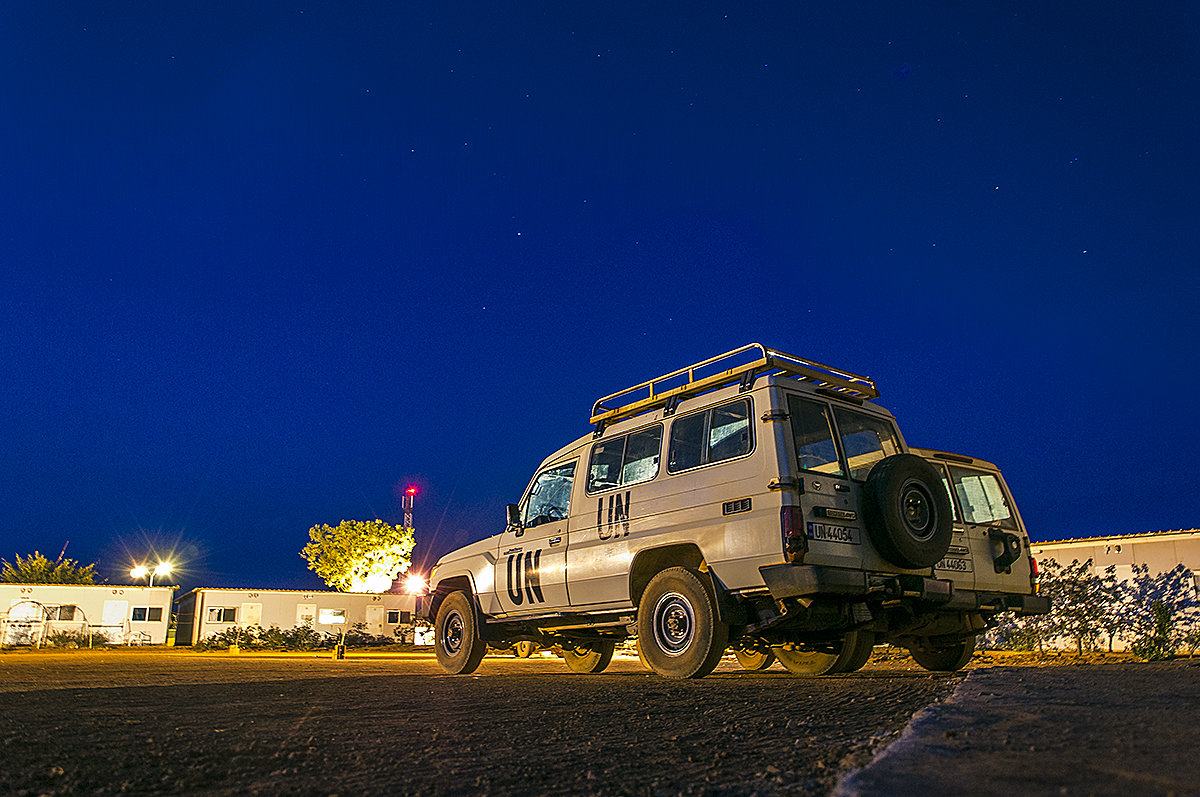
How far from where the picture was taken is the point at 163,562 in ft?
165

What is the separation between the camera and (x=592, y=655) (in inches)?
437

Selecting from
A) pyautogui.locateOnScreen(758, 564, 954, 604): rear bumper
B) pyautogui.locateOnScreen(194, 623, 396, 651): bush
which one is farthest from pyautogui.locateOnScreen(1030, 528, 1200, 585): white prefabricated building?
pyautogui.locateOnScreen(194, 623, 396, 651): bush

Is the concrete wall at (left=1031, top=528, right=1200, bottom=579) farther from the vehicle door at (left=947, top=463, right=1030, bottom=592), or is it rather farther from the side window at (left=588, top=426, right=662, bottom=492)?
the side window at (left=588, top=426, right=662, bottom=492)

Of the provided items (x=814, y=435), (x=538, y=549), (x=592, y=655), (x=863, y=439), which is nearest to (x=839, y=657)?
(x=863, y=439)

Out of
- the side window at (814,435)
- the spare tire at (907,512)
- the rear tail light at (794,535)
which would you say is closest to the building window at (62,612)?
the side window at (814,435)

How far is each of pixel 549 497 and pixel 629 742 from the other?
6.12m

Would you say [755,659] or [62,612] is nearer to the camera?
[755,659]

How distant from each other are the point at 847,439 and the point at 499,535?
181 inches

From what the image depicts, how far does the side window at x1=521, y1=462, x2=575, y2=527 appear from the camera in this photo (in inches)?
368

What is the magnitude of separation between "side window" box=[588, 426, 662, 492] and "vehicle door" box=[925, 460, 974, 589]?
8.57 ft

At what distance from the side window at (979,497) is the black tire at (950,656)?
50.4 inches

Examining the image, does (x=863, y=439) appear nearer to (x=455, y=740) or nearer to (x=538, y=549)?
(x=538, y=549)

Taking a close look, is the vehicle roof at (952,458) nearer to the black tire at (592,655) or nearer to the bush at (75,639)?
the black tire at (592,655)

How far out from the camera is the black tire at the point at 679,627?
22.8 ft
